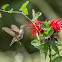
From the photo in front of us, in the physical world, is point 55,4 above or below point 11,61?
above

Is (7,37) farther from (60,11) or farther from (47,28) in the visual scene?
(47,28)

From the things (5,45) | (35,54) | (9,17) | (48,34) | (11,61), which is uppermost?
(9,17)

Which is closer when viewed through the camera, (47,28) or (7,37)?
(47,28)

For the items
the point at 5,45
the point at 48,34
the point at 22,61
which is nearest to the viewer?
the point at 48,34

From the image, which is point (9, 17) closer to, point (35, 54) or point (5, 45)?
point (5, 45)

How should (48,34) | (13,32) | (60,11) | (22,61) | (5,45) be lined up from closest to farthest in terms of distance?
(48,34), (13,32), (22,61), (60,11), (5,45)

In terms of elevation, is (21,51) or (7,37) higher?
(7,37)

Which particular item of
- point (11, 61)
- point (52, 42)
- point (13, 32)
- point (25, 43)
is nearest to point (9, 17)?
point (25, 43)

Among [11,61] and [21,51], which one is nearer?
[11,61]

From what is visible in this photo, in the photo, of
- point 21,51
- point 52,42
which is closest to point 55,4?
point 21,51
